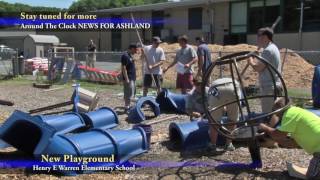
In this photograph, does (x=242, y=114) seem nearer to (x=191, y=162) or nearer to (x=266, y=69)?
(x=191, y=162)

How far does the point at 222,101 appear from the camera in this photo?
25.9ft

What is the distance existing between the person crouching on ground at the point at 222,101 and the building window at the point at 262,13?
82.4ft

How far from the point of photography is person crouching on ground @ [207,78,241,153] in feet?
25.8

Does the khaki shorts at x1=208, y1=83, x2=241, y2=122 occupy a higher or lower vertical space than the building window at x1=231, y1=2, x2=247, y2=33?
lower

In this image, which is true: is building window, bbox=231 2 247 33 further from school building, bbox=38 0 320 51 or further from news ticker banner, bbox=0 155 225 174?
news ticker banner, bbox=0 155 225 174

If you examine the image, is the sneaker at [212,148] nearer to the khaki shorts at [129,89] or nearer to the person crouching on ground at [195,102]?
the person crouching on ground at [195,102]

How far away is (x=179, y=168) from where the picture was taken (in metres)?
7.37

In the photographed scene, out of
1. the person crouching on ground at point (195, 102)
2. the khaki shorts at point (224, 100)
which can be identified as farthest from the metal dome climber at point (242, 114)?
the person crouching on ground at point (195, 102)

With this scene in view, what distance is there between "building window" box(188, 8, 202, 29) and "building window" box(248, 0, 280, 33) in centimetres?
540

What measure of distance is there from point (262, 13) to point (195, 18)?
6864mm

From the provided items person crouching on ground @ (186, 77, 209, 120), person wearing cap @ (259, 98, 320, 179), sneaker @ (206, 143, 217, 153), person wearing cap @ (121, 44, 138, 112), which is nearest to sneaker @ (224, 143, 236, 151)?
sneaker @ (206, 143, 217, 153)

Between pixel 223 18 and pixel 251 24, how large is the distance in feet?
9.17

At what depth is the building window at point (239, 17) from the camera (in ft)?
114

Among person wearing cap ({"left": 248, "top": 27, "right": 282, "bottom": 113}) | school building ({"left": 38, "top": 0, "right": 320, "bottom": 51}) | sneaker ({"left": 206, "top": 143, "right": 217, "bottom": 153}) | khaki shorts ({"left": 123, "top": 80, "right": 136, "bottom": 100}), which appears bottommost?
sneaker ({"left": 206, "top": 143, "right": 217, "bottom": 153})
